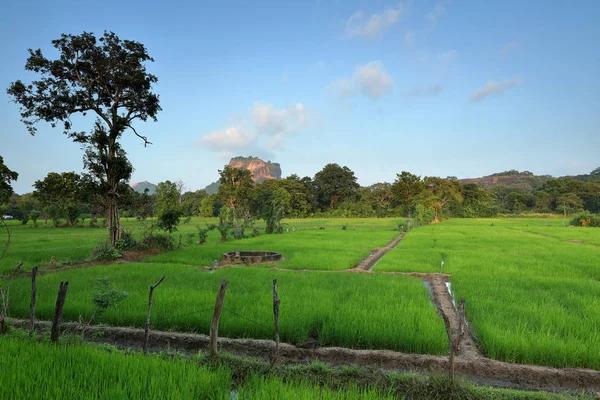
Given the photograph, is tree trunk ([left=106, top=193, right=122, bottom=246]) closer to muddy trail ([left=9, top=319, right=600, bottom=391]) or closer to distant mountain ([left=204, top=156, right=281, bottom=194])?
muddy trail ([left=9, top=319, right=600, bottom=391])

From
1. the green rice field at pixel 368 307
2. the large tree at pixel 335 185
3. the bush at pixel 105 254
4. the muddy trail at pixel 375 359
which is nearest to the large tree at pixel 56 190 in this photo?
the bush at pixel 105 254

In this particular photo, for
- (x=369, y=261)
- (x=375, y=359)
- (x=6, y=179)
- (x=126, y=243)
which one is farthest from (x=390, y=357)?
(x=6, y=179)

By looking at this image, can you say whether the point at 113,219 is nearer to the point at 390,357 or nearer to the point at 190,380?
the point at 190,380

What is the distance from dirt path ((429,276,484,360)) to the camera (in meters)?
4.47

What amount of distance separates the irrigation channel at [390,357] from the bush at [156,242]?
371 inches

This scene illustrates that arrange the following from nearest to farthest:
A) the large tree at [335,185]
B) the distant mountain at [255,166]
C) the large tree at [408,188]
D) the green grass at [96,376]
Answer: the green grass at [96,376] → the large tree at [408,188] → the large tree at [335,185] → the distant mountain at [255,166]

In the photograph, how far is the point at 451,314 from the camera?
632cm

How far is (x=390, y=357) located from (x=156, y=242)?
516 inches

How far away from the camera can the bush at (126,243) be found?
13.7 meters

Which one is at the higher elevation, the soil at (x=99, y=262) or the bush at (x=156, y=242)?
the bush at (x=156, y=242)

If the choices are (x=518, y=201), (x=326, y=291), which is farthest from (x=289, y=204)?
(x=326, y=291)

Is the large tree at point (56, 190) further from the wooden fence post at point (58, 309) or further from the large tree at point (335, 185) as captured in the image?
the large tree at point (335, 185)

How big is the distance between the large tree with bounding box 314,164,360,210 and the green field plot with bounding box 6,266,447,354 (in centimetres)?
5809

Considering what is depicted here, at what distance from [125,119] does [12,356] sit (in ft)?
40.4
